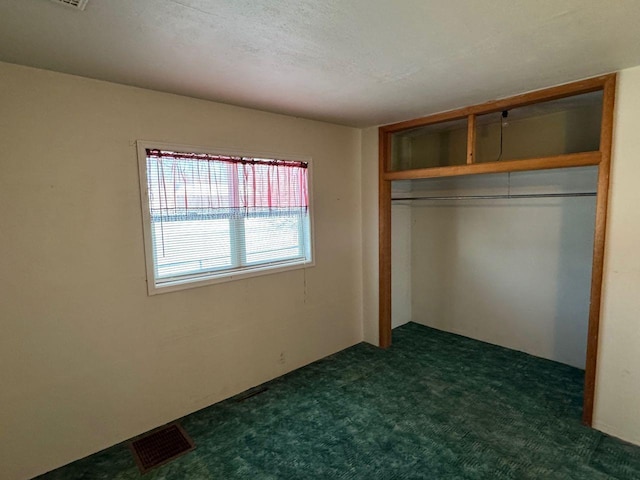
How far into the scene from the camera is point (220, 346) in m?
2.93

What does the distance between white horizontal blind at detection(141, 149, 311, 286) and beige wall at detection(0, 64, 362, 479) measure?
0.15 metres

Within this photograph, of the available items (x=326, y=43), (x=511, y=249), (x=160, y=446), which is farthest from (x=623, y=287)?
(x=160, y=446)

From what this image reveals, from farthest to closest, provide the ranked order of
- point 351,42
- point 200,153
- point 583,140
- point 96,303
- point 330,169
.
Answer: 1. point 330,169
2. point 583,140
3. point 200,153
4. point 96,303
5. point 351,42

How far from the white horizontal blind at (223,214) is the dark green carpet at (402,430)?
1.19m

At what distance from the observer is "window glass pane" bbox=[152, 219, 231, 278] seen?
8.63 feet

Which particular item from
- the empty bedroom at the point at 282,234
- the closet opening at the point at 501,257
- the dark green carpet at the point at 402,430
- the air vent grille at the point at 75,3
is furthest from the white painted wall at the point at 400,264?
the air vent grille at the point at 75,3

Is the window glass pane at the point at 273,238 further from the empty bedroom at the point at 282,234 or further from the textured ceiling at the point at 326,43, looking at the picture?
the textured ceiling at the point at 326,43

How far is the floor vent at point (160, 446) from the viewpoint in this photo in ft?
7.39

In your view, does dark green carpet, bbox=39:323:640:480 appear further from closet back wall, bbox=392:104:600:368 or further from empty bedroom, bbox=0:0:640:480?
closet back wall, bbox=392:104:600:368

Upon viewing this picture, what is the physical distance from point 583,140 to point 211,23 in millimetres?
3366

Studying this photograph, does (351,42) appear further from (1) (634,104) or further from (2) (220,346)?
(2) (220,346)

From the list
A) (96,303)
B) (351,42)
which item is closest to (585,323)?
(351,42)

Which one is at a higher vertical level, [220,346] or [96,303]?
[96,303]

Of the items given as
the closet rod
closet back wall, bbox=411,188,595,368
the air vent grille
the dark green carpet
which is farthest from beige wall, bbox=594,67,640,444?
the air vent grille
